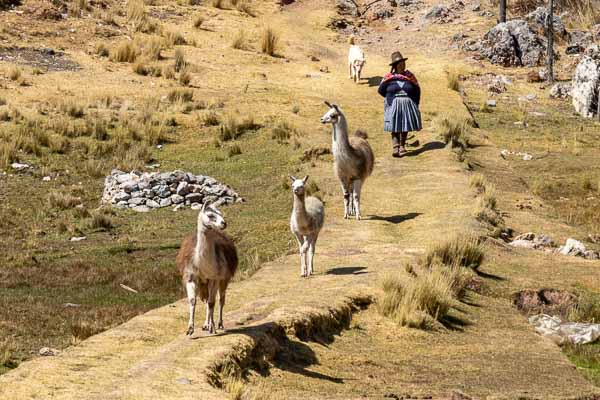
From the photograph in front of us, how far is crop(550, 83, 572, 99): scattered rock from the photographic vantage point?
3796 cm

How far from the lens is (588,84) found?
3553cm

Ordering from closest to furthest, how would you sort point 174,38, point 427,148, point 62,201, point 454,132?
point 62,201, point 427,148, point 454,132, point 174,38

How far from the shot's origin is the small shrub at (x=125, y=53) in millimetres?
37156

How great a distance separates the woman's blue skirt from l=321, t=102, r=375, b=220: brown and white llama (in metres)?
5.20

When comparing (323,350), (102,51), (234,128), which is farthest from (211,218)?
(102,51)

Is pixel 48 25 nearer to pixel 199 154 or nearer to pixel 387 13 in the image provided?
pixel 199 154

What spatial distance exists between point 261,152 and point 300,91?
7183 mm

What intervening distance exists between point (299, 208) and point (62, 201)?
10.9 m

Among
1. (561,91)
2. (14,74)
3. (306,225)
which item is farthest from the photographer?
(561,91)

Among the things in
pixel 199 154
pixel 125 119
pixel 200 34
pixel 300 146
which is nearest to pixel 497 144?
pixel 300 146

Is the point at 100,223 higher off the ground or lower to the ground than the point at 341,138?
lower

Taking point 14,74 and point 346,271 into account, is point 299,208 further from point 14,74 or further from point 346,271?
point 14,74

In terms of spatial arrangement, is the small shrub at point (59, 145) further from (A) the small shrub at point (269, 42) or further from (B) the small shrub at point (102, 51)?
(A) the small shrub at point (269, 42)

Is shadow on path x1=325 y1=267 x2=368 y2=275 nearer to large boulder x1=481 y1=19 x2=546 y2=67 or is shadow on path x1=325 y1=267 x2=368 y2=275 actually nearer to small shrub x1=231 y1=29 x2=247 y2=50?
small shrub x1=231 y1=29 x2=247 y2=50
